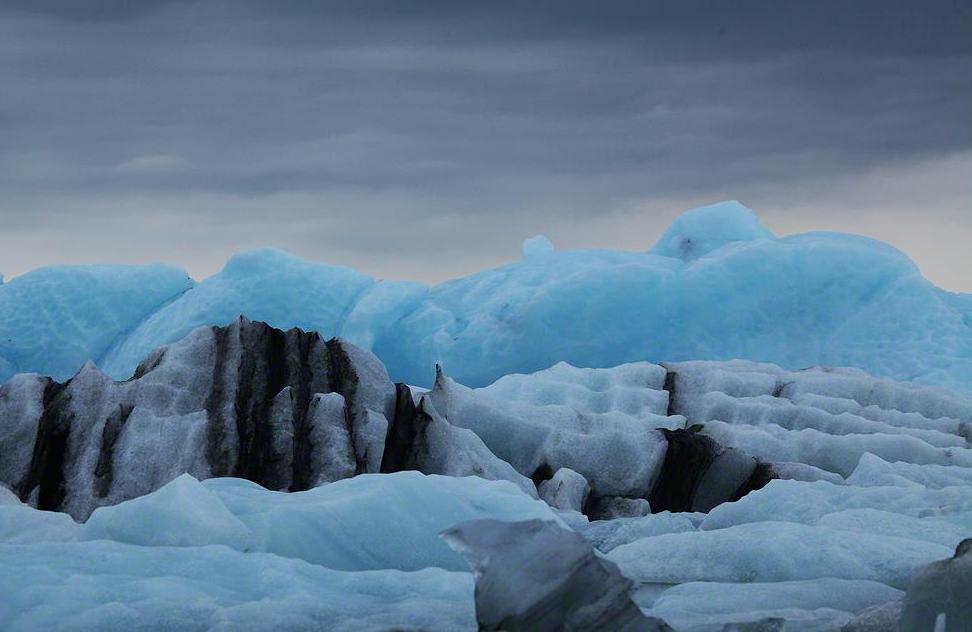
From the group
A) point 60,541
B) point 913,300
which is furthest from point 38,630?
point 913,300

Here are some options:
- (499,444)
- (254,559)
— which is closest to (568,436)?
(499,444)

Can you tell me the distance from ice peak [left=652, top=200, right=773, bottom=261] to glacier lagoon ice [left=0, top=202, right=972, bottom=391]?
1298 millimetres

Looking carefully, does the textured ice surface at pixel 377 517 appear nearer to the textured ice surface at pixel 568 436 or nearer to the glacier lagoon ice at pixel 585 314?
the textured ice surface at pixel 568 436

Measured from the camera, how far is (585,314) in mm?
23859

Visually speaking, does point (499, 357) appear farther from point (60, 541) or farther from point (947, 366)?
point (60, 541)

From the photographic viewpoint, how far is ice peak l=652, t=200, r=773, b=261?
26547mm

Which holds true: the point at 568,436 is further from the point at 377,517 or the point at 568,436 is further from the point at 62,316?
the point at 62,316

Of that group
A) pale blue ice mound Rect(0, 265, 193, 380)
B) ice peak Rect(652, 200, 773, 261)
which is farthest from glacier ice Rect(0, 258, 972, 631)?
pale blue ice mound Rect(0, 265, 193, 380)

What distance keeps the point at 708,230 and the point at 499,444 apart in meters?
14.0

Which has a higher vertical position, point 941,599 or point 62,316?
point 941,599

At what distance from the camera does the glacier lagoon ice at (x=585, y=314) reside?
23.4 metres

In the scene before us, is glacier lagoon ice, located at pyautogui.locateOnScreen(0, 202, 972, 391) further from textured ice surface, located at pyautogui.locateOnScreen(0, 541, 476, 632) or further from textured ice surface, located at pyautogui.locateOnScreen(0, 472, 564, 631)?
textured ice surface, located at pyautogui.locateOnScreen(0, 541, 476, 632)

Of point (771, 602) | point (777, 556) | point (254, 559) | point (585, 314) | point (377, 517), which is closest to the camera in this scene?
point (771, 602)

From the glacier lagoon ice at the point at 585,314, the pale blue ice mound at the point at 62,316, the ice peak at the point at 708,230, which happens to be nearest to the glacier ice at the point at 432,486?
the glacier lagoon ice at the point at 585,314
